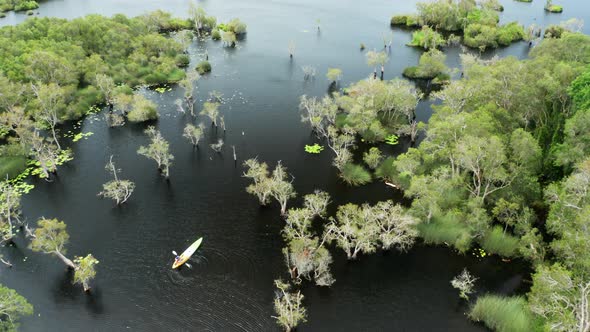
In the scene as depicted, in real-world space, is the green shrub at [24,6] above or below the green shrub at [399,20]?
below

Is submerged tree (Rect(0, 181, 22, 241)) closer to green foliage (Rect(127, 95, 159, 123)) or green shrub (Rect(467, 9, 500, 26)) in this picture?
green foliage (Rect(127, 95, 159, 123))

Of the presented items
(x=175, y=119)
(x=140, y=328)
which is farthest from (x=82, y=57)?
(x=140, y=328)

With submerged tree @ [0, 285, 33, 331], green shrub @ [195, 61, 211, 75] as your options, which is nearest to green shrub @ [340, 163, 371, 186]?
submerged tree @ [0, 285, 33, 331]

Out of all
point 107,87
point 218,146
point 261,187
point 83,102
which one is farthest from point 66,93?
point 261,187

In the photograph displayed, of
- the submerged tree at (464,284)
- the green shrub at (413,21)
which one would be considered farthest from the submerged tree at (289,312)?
the green shrub at (413,21)

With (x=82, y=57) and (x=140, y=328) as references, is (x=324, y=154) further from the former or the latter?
(x=82, y=57)

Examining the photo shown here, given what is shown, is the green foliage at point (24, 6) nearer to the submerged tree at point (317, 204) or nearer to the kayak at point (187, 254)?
the kayak at point (187, 254)
